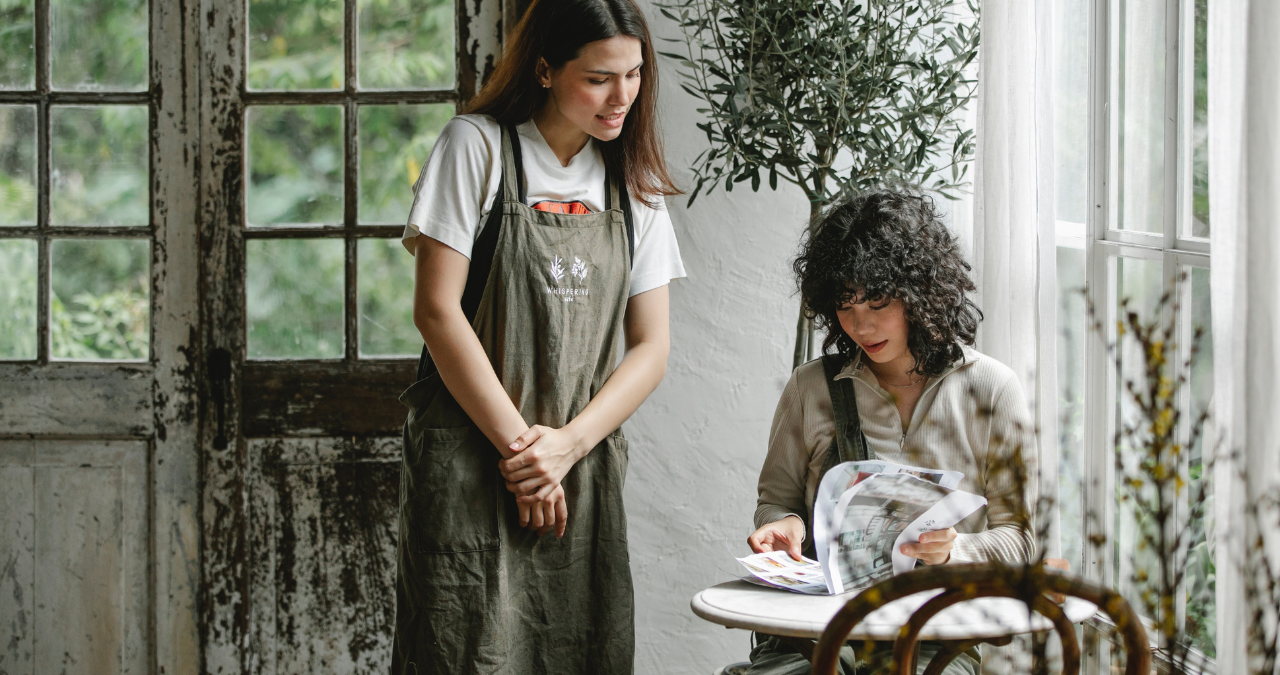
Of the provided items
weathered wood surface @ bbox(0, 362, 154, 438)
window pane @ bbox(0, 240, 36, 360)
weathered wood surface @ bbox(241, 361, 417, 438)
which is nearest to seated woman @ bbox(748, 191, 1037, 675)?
weathered wood surface @ bbox(241, 361, 417, 438)

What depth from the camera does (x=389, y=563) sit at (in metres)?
2.66

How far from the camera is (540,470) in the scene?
1.74 m

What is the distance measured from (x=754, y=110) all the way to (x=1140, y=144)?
2.43 feet

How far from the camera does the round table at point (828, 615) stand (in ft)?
4.19

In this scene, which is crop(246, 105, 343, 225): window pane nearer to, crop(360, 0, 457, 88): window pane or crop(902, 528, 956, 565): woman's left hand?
crop(360, 0, 457, 88): window pane

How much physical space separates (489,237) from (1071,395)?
1.29 meters

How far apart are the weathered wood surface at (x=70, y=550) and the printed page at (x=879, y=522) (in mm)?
1982

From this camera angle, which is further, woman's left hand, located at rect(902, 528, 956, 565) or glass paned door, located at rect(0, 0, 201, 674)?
glass paned door, located at rect(0, 0, 201, 674)

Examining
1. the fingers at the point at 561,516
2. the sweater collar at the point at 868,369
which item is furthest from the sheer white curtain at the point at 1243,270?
the fingers at the point at 561,516

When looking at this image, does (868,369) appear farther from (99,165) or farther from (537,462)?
(99,165)

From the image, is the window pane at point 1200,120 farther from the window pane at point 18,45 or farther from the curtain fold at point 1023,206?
the window pane at point 18,45

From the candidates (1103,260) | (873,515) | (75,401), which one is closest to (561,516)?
(873,515)

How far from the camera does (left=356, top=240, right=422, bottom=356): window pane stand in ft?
8.84

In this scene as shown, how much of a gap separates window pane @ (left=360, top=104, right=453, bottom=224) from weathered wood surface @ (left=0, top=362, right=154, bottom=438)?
2.45 ft
